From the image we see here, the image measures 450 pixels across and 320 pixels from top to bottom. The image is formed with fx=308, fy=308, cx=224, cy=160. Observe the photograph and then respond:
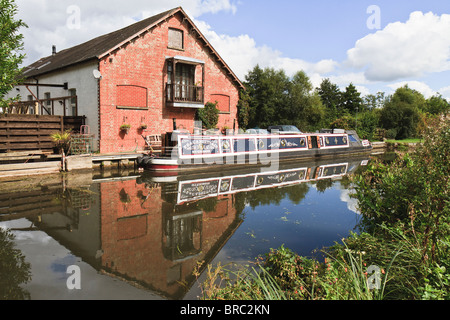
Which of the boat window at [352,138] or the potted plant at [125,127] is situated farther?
the boat window at [352,138]

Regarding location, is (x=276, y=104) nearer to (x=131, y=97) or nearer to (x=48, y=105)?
(x=131, y=97)

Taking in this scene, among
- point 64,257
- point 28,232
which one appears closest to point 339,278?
point 64,257

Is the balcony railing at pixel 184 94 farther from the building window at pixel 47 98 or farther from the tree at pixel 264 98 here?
the tree at pixel 264 98

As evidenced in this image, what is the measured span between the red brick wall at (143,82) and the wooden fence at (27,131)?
220 centimetres

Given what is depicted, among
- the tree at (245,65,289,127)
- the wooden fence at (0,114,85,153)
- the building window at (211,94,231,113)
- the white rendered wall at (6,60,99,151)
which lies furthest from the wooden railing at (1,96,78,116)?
the tree at (245,65,289,127)

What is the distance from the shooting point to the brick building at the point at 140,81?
15523 mm

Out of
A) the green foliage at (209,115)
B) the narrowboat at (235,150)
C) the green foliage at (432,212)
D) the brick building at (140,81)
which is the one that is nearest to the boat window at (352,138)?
the narrowboat at (235,150)

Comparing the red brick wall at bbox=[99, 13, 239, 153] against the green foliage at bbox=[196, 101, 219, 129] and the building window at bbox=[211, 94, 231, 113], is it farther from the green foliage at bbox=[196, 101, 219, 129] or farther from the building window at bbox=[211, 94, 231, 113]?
the building window at bbox=[211, 94, 231, 113]

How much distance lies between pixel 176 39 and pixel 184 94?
3241mm

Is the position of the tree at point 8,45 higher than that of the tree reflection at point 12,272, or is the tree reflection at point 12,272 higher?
the tree at point 8,45

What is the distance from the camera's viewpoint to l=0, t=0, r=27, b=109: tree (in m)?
9.55

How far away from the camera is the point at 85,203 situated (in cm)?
782

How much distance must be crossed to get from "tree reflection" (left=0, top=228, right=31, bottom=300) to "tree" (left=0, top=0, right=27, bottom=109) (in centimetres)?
647
